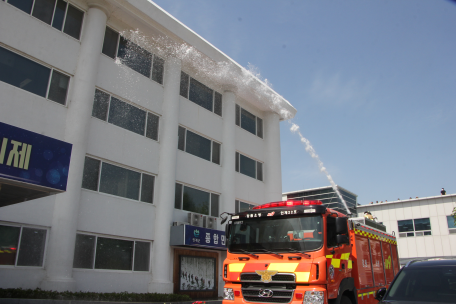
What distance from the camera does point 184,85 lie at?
2070cm

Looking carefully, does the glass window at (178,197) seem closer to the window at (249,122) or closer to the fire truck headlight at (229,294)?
the window at (249,122)

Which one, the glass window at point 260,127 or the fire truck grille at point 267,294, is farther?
the glass window at point 260,127

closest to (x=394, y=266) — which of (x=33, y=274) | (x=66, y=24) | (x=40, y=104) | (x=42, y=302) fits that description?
(x=42, y=302)

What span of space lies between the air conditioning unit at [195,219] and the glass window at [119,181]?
309 centimetres

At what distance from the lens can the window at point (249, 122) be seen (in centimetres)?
2453

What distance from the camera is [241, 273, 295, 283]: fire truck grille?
289 inches

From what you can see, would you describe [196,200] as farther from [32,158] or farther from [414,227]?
[414,227]

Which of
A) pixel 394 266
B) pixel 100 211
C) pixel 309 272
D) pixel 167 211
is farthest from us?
pixel 167 211

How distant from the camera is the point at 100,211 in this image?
15.1 metres

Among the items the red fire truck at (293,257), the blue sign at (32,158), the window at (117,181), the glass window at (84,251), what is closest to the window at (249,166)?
the window at (117,181)

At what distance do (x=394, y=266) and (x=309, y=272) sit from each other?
6043 millimetres

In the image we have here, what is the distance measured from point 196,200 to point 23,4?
11.5 m

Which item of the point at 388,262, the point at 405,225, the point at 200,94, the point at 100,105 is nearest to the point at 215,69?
the point at 200,94

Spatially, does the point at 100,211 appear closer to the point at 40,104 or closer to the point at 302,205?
the point at 40,104
